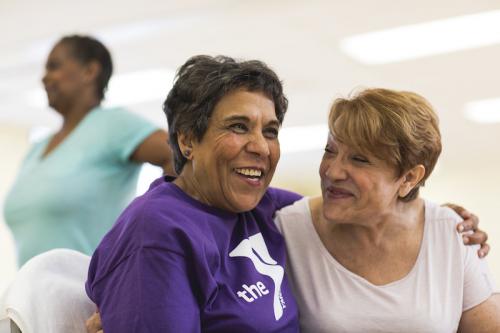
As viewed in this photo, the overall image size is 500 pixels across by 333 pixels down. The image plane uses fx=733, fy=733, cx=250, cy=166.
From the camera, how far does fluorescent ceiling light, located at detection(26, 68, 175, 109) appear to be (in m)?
6.87

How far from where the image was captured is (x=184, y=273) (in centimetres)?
132

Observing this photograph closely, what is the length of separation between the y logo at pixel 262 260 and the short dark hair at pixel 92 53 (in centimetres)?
118

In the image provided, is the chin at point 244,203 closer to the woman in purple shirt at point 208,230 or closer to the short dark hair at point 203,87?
the woman in purple shirt at point 208,230

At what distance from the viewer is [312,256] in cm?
178

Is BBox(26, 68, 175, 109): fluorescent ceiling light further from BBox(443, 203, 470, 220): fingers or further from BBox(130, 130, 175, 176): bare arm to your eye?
BBox(443, 203, 470, 220): fingers

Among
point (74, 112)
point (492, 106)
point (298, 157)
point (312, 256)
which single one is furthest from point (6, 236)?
point (312, 256)

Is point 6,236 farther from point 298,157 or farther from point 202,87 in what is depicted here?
point 202,87

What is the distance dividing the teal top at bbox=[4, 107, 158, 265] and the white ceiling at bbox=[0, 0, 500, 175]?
275 centimetres

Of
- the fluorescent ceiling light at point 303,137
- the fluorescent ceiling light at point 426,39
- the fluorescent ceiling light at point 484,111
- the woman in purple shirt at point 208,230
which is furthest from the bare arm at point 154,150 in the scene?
the fluorescent ceiling light at point 303,137

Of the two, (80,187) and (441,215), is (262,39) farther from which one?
(441,215)

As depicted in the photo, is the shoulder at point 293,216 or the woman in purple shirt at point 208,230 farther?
the shoulder at point 293,216

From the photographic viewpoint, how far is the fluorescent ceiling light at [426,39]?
5.37 metres

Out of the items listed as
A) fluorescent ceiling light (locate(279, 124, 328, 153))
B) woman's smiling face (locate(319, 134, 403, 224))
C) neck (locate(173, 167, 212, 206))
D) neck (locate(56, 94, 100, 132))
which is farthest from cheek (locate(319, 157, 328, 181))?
fluorescent ceiling light (locate(279, 124, 328, 153))

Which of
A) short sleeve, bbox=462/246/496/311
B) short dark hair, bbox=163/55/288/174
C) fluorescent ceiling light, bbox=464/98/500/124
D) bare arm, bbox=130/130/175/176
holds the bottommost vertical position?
fluorescent ceiling light, bbox=464/98/500/124
